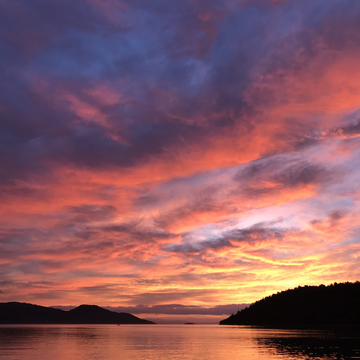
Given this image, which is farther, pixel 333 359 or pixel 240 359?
pixel 240 359

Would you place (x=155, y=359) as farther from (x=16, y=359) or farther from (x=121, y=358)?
(x=16, y=359)

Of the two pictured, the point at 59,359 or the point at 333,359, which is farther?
the point at 59,359

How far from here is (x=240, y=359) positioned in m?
71.6

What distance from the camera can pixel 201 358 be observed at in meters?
71.8

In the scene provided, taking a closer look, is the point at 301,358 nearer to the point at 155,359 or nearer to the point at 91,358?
the point at 155,359

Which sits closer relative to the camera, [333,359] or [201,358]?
[333,359]

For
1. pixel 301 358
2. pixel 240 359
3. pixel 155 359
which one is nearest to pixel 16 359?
pixel 155 359

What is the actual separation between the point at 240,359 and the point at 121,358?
23.5 metres

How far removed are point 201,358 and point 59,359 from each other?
2894cm

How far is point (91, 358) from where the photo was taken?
240ft

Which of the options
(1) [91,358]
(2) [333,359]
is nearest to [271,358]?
(2) [333,359]

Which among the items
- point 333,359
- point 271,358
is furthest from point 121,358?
point 333,359

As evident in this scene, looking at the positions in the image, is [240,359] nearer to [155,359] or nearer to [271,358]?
[271,358]

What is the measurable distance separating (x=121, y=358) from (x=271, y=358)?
29.6m
